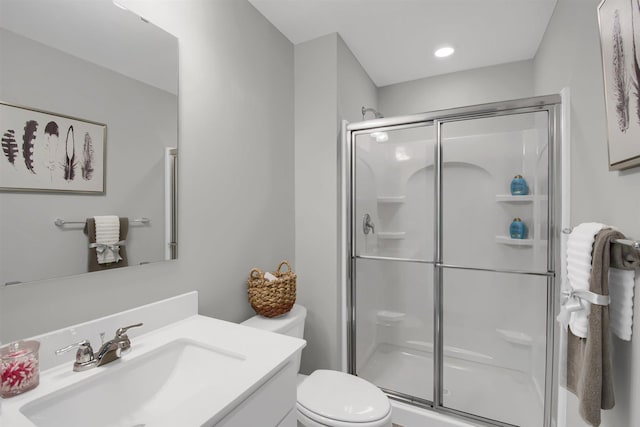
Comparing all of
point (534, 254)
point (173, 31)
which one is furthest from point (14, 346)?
point (534, 254)

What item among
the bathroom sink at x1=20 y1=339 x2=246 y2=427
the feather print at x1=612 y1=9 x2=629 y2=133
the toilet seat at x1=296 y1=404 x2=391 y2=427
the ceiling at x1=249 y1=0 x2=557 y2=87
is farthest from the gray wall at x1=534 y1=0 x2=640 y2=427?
the bathroom sink at x1=20 y1=339 x2=246 y2=427

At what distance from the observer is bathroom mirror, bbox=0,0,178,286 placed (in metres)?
0.80

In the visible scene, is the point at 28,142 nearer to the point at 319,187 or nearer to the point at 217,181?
the point at 217,181

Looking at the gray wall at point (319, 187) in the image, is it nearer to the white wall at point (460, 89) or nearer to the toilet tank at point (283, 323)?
the toilet tank at point (283, 323)

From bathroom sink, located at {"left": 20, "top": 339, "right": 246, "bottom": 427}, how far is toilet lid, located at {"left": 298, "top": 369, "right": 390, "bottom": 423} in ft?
2.03

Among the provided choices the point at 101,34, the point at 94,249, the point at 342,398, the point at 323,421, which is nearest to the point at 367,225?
the point at 342,398

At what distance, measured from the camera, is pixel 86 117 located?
3.11 feet

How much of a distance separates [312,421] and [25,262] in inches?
48.0

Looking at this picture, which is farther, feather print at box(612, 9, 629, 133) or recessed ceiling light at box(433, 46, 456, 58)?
recessed ceiling light at box(433, 46, 456, 58)

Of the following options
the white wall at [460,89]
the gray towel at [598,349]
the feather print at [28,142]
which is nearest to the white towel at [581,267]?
the gray towel at [598,349]

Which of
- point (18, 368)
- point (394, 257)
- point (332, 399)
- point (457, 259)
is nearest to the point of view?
point (18, 368)

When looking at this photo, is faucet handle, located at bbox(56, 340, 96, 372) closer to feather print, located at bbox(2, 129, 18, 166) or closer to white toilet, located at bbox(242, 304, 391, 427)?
feather print, located at bbox(2, 129, 18, 166)

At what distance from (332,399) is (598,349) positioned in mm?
1042

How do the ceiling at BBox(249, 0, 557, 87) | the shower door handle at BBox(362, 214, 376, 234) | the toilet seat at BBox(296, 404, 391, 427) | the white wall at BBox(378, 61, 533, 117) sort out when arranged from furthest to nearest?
the white wall at BBox(378, 61, 533, 117) → the shower door handle at BBox(362, 214, 376, 234) → the ceiling at BBox(249, 0, 557, 87) → the toilet seat at BBox(296, 404, 391, 427)
